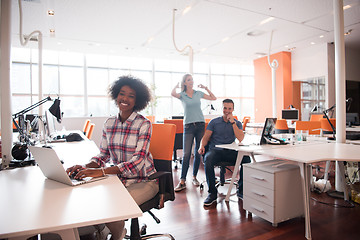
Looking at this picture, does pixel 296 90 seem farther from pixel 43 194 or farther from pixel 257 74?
pixel 43 194

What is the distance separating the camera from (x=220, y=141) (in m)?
3.07

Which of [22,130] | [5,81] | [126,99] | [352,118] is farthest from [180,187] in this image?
[352,118]

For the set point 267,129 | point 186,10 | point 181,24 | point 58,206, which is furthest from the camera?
point 181,24

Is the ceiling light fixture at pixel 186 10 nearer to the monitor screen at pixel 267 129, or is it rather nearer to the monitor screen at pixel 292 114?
the monitor screen at pixel 267 129

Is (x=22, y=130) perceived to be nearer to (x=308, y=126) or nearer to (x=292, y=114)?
(x=308, y=126)

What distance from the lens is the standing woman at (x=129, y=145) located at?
152cm

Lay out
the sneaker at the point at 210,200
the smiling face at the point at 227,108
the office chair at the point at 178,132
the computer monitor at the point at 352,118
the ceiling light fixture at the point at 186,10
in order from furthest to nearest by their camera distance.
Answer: the computer monitor at the point at 352,118 < the ceiling light fixture at the point at 186,10 < the office chair at the point at 178,132 < the smiling face at the point at 227,108 < the sneaker at the point at 210,200

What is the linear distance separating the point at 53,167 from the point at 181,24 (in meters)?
5.49

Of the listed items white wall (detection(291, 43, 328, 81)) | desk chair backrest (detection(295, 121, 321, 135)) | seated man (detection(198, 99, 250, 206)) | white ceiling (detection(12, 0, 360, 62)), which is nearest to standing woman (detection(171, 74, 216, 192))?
seated man (detection(198, 99, 250, 206))

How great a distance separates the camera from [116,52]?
8.58 m

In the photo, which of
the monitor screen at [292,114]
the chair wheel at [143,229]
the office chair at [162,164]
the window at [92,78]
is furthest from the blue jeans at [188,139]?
the monitor screen at [292,114]

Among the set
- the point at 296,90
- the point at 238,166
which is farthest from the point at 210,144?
the point at 296,90

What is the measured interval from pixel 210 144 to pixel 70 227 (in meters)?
Answer: 2.47

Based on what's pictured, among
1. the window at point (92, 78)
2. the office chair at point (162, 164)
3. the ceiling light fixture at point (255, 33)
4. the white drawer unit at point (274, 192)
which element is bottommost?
the white drawer unit at point (274, 192)
